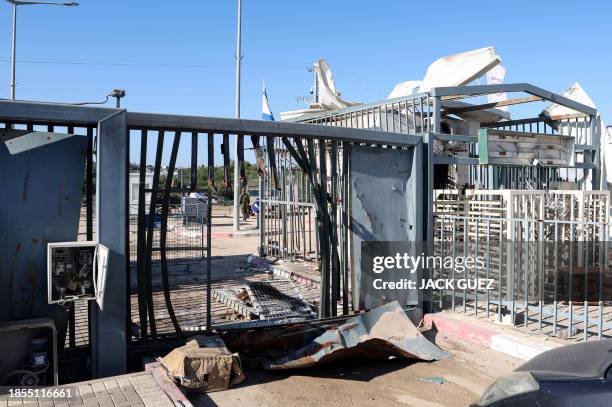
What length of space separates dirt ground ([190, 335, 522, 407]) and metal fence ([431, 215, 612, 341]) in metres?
0.97

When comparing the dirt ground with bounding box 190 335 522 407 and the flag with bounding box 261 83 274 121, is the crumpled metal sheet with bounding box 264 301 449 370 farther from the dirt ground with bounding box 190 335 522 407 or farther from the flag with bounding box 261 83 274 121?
the flag with bounding box 261 83 274 121

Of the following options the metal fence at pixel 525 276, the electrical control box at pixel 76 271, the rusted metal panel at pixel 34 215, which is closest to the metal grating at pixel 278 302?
the metal fence at pixel 525 276

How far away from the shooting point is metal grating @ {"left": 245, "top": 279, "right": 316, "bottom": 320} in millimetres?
7602

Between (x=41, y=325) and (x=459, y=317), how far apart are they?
17.4ft

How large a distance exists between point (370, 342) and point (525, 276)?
7.23ft

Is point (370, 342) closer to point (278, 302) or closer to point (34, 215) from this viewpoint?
point (278, 302)

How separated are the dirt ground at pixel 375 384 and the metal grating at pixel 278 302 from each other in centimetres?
154

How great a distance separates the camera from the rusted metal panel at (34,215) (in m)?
5.00

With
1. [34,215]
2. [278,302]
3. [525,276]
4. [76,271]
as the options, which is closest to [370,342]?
[525,276]

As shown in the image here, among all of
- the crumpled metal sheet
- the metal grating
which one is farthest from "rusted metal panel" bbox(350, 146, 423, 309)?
the metal grating

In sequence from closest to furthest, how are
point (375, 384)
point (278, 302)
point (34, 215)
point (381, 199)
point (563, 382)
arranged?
point (563, 382) < point (34, 215) < point (375, 384) < point (381, 199) < point (278, 302)

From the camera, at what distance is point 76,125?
5.30 meters

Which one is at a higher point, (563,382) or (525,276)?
(525,276)

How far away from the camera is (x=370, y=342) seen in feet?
20.0
